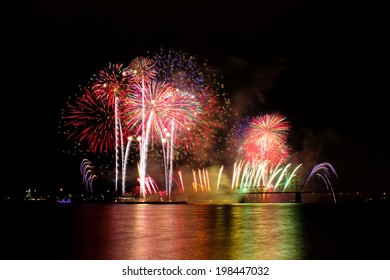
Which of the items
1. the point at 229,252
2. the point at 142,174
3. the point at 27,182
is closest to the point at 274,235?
the point at 229,252

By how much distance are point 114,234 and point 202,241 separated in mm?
7700

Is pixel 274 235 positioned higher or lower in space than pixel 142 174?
lower

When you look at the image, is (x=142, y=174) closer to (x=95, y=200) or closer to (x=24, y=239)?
(x=24, y=239)

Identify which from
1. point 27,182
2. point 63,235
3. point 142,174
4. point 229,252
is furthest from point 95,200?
point 229,252

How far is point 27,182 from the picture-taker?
593ft

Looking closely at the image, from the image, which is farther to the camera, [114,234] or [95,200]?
[95,200]
